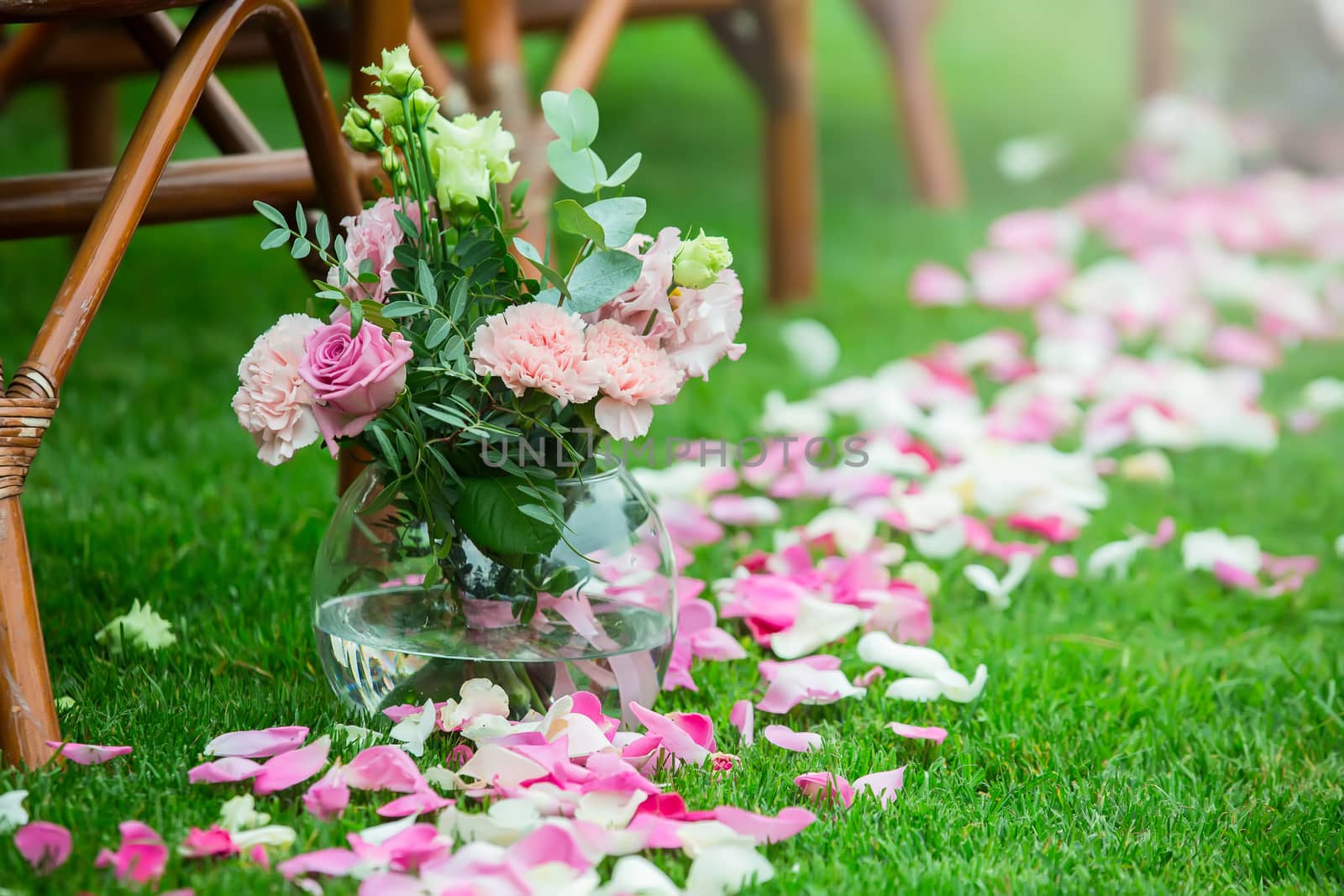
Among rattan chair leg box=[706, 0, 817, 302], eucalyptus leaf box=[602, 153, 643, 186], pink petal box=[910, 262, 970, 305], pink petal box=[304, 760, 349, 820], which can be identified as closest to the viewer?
pink petal box=[304, 760, 349, 820]

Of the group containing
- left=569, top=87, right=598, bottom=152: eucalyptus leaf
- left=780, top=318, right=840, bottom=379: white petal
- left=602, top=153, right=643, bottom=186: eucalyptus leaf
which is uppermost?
left=569, top=87, right=598, bottom=152: eucalyptus leaf

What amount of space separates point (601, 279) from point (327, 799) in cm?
49

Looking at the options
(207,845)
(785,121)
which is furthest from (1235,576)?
(785,121)

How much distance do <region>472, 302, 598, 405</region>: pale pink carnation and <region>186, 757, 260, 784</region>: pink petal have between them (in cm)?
38

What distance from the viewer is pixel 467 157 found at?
116 cm

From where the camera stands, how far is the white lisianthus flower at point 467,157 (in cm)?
115

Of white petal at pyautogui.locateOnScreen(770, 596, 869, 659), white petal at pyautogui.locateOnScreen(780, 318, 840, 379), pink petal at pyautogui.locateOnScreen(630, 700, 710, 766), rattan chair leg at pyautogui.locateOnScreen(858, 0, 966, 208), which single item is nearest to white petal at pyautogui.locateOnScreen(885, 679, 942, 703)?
white petal at pyautogui.locateOnScreen(770, 596, 869, 659)

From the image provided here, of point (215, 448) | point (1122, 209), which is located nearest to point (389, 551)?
point (215, 448)

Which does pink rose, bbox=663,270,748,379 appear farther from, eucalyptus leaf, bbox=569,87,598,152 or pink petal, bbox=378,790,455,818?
pink petal, bbox=378,790,455,818

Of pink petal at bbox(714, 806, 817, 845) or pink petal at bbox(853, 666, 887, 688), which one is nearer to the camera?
pink petal at bbox(714, 806, 817, 845)

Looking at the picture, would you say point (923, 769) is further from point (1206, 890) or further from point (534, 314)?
point (534, 314)

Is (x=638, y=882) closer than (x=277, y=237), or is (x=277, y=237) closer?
(x=638, y=882)

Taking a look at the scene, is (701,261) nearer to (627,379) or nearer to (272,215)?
(627,379)

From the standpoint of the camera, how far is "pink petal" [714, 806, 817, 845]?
1041mm
